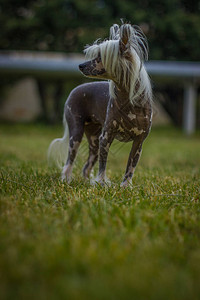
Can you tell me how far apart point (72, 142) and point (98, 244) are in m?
1.91

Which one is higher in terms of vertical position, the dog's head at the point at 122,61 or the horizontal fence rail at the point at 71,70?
the dog's head at the point at 122,61

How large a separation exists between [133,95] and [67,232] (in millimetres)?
1399

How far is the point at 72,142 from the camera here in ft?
11.5

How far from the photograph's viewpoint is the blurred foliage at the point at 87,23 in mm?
14094

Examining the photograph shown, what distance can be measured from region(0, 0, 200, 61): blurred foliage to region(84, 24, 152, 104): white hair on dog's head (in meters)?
11.4

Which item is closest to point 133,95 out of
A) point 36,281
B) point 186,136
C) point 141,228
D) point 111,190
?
point 111,190

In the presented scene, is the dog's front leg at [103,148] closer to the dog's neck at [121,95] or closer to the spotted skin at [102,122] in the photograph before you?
the spotted skin at [102,122]

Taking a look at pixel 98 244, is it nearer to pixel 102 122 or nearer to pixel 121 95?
pixel 121 95

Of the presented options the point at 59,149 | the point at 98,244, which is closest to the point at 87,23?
the point at 59,149

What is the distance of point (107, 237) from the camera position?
176 centimetres

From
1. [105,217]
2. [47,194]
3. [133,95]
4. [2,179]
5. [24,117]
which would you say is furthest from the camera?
[24,117]

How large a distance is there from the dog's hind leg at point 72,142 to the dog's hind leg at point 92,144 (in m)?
0.21

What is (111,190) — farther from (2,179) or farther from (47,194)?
(2,179)

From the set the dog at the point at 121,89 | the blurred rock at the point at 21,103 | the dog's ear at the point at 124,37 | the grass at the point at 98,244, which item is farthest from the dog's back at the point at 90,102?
the blurred rock at the point at 21,103
